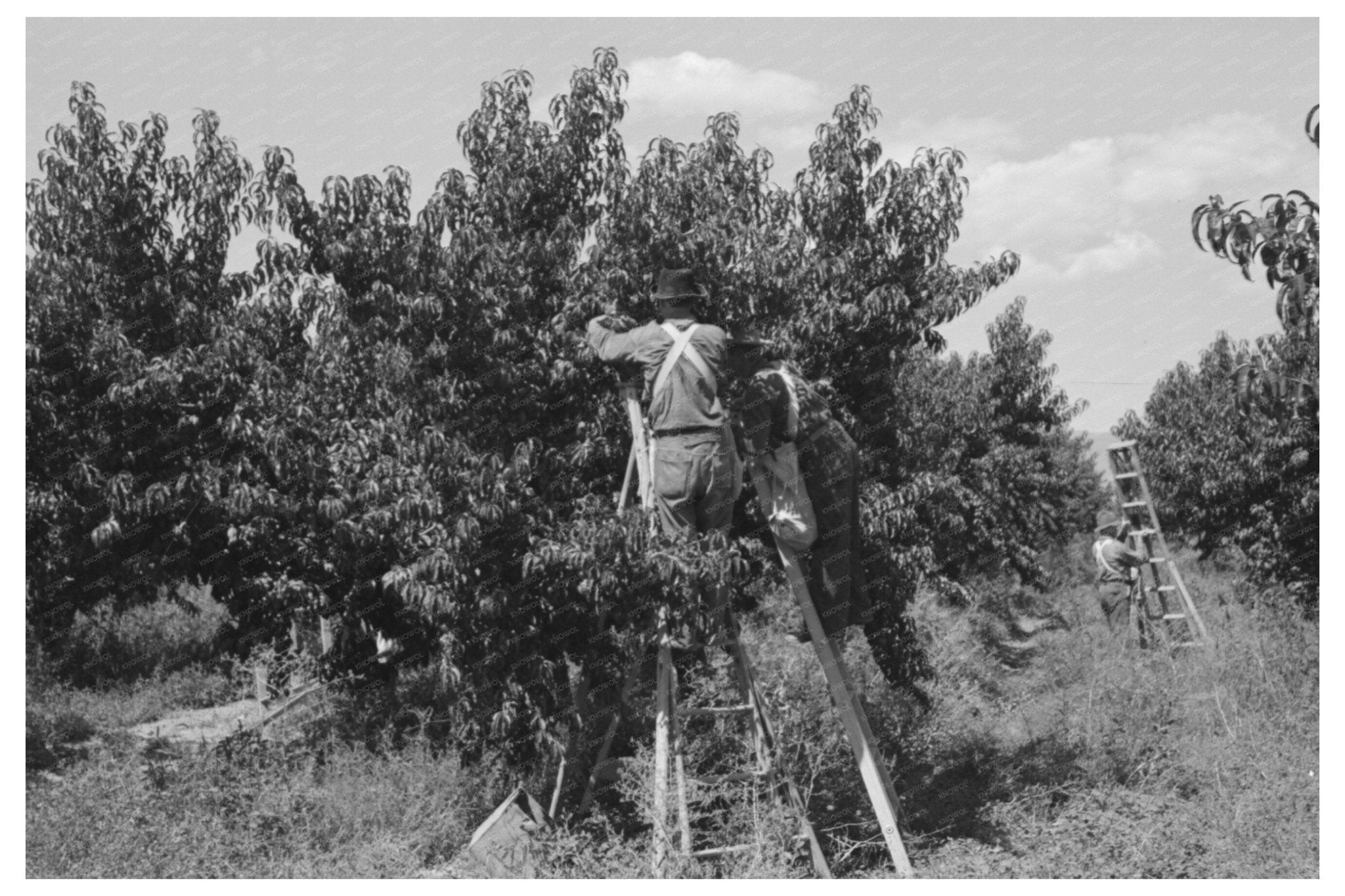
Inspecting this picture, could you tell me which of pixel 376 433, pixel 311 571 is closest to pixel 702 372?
pixel 376 433

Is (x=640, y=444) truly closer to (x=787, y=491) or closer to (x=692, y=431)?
(x=692, y=431)

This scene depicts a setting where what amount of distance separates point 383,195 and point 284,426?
5.15ft

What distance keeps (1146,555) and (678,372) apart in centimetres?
962

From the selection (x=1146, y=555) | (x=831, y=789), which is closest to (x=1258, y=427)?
(x=1146, y=555)

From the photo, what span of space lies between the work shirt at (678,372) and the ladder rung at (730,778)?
1.78 meters

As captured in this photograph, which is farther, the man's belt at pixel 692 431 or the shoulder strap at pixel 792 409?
the shoulder strap at pixel 792 409

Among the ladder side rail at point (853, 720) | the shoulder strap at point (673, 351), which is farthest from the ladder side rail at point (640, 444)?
the ladder side rail at point (853, 720)

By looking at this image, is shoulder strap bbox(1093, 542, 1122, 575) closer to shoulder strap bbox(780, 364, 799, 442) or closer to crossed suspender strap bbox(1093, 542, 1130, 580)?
crossed suspender strap bbox(1093, 542, 1130, 580)

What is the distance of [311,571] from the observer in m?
8.03

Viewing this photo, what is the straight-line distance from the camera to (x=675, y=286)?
5.91 m

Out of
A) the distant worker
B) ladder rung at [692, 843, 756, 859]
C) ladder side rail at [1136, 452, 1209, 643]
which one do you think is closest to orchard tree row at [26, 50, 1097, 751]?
ladder rung at [692, 843, 756, 859]

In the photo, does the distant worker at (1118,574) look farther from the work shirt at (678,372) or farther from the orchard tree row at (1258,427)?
the work shirt at (678,372)

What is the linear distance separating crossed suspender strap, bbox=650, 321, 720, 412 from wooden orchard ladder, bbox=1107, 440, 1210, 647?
8393 mm

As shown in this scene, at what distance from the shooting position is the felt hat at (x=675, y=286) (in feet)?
19.4
